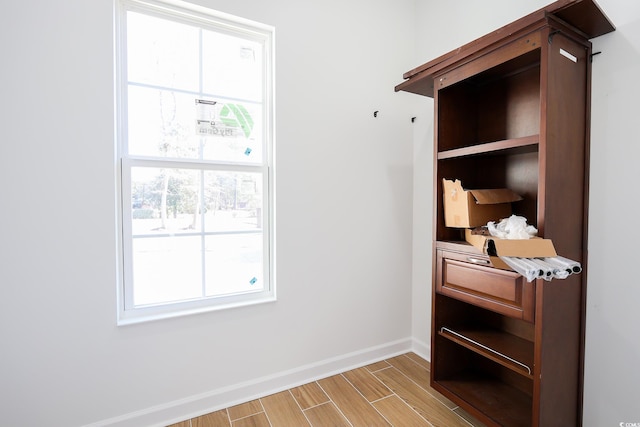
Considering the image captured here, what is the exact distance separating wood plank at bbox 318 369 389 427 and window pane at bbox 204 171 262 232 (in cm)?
118

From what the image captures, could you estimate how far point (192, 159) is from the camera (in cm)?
180

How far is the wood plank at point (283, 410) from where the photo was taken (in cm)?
171

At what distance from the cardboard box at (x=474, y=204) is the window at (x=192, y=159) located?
110 centimetres

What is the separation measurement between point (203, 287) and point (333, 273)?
0.88m

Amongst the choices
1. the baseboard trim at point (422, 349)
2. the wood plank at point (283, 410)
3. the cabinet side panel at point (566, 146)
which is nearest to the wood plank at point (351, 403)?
the wood plank at point (283, 410)

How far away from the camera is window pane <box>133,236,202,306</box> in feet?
5.59

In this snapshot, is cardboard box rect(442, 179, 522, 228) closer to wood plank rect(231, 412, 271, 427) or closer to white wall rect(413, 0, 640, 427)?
white wall rect(413, 0, 640, 427)

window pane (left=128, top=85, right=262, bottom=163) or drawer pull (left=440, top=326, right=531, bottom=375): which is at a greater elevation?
window pane (left=128, top=85, right=262, bottom=163)

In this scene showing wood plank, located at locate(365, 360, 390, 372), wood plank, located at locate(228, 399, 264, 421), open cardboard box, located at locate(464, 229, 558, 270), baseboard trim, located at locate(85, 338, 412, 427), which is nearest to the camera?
open cardboard box, located at locate(464, 229, 558, 270)

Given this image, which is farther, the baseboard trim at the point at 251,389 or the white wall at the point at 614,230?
the baseboard trim at the point at 251,389

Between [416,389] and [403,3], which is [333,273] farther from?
[403,3]

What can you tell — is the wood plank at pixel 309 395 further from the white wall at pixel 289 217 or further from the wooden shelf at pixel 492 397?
the wooden shelf at pixel 492 397

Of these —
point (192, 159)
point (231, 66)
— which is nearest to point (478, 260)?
point (192, 159)

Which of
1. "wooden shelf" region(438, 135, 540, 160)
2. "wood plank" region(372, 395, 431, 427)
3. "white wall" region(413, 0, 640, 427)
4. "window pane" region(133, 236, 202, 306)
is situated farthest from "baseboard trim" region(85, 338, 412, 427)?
"wooden shelf" region(438, 135, 540, 160)
